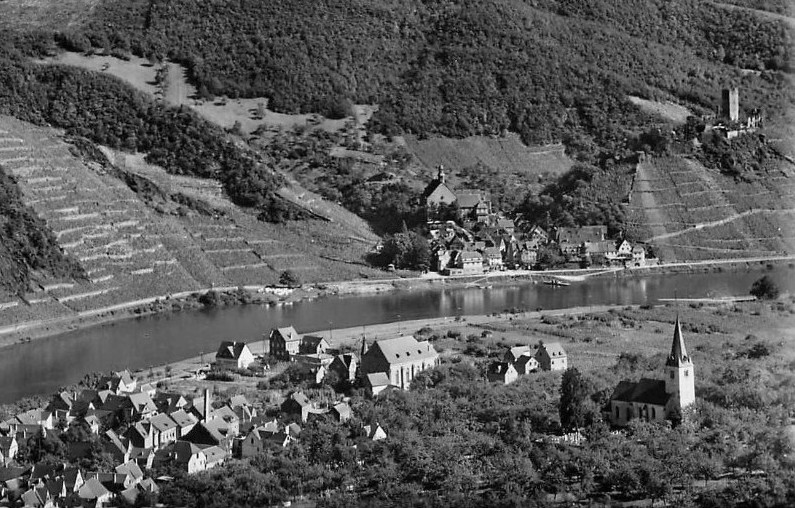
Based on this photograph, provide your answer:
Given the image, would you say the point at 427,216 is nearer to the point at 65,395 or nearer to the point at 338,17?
the point at 338,17

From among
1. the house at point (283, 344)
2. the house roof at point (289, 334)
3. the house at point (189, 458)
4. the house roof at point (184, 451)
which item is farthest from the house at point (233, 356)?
the house at point (189, 458)

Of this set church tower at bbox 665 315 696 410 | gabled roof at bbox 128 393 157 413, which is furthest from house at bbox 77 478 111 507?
church tower at bbox 665 315 696 410

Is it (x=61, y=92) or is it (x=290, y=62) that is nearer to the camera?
(x=61, y=92)

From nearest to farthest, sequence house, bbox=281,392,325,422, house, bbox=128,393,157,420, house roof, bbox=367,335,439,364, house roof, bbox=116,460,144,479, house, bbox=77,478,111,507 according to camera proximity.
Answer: house, bbox=77,478,111,507, house roof, bbox=116,460,144,479, house, bbox=281,392,325,422, house, bbox=128,393,157,420, house roof, bbox=367,335,439,364

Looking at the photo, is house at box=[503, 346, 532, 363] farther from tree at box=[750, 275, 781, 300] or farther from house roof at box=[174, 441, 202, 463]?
tree at box=[750, 275, 781, 300]

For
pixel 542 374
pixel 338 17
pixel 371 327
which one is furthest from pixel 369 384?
pixel 338 17

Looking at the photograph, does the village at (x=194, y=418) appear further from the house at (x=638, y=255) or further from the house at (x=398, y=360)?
the house at (x=638, y=255)
